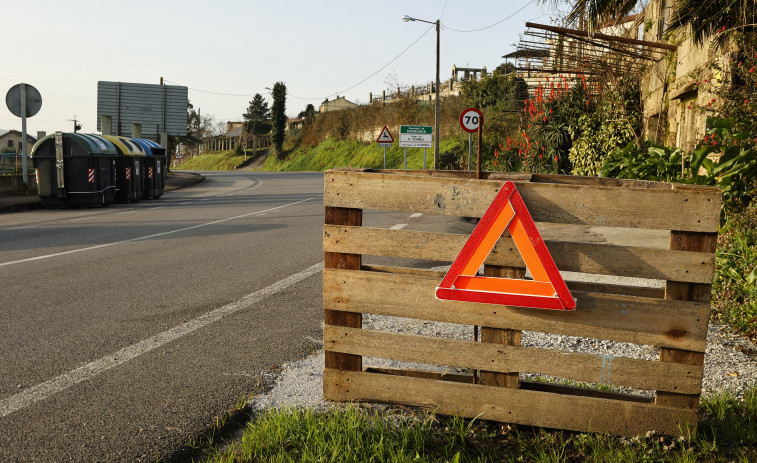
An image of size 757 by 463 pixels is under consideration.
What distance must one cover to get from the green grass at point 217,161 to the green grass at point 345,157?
6597mm

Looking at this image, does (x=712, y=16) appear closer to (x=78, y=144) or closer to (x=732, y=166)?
(x=732, y=166)

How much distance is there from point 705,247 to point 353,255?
1.65 m

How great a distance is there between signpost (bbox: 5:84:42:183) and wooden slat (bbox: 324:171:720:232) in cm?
1800

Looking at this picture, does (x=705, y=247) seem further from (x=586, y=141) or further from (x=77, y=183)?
(x=77, y=183)

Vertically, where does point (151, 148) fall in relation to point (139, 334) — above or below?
above

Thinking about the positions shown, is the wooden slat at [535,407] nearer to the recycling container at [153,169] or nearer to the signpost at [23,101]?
the signpost at [23,101]

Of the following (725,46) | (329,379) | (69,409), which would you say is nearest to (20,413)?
(69,409)

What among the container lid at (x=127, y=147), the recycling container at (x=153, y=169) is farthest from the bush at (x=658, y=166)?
the recycling container at (x=153, y=169)

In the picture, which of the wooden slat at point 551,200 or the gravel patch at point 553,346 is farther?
the gravel patch at point 553,346

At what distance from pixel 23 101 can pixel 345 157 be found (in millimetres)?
41515

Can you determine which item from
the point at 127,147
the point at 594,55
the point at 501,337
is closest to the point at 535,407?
the point at 501,337

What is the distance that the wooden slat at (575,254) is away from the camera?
3016mm

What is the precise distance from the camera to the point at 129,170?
1991cm

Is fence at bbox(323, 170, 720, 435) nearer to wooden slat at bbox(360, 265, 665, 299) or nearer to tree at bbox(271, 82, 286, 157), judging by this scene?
wooden slat at bbox(360, 265, 665, 299)
